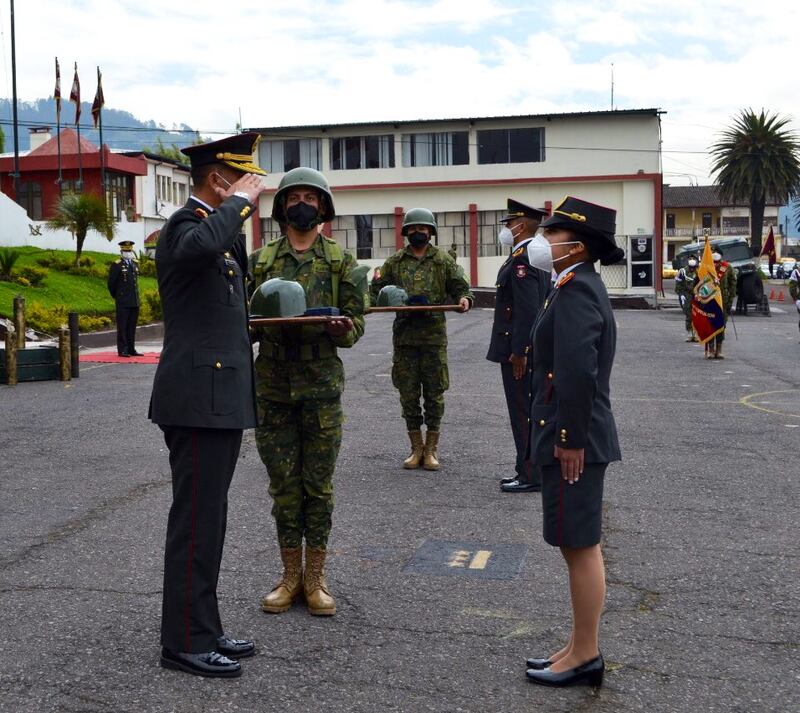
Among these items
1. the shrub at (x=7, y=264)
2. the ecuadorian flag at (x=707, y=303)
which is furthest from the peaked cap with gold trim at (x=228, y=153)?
the shrub at (x=7, y=264)

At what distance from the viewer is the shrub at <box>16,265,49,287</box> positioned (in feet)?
88.3

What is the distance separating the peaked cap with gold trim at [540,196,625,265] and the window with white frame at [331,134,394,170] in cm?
4910

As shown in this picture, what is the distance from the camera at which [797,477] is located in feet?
27.5

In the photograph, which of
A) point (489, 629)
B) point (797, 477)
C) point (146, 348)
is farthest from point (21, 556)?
point (146, 348)

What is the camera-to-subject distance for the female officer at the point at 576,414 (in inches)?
163

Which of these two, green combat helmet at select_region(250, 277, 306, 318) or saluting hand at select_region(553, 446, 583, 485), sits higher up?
green combat helmet at select_region(250, 277, 306, 318)

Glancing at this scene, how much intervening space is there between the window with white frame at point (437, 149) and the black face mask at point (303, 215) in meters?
47.6

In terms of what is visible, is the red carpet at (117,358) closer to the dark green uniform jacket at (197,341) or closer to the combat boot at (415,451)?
the combat boot at (415,451)

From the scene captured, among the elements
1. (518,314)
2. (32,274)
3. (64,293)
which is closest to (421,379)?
(518,314)

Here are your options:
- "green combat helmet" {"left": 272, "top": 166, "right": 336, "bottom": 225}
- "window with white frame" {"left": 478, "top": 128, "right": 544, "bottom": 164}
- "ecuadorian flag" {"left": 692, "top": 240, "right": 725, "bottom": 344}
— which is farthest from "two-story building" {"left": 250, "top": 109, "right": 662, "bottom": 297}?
"green combat helmet" {"left": 272, "top": 166, "right": 336, "bottom": 225}

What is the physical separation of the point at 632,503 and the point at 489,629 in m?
2.86

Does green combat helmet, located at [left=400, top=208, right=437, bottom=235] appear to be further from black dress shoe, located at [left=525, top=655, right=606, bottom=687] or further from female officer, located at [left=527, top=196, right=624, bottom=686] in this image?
black dress shoe, located at [left=525, top=655, right=606, bottom=687]

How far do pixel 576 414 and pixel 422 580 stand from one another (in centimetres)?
184

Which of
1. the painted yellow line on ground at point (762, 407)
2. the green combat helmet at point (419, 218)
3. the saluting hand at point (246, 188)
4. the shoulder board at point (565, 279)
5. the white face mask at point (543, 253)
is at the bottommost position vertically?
the painted yellow line on ground at point (762, 407)
